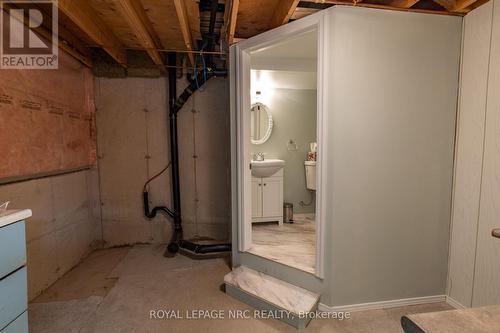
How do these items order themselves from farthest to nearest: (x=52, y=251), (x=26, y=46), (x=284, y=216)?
(x=284, y=216) → (x=52, y=251) → (x=26, y=46)

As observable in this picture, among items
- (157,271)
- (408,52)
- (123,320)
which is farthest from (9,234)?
(408,52)

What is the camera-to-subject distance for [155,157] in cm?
315

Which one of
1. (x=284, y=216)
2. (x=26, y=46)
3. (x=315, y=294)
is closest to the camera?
(x=315, y=294)

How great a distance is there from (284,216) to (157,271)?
1.90 meters

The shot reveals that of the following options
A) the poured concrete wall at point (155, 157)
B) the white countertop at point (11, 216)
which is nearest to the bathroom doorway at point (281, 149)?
the poured concrete wall at point (155, 157)

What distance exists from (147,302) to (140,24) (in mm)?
2295

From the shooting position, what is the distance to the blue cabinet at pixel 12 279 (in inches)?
47.1

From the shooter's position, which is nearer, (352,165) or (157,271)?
(352,165)

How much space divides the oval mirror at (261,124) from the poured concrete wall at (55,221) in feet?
7.32

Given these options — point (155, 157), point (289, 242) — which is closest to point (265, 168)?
point (289, 242)

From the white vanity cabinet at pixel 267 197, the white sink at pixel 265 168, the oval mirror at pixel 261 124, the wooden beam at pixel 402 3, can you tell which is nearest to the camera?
the wooden beam at pixel 402 3

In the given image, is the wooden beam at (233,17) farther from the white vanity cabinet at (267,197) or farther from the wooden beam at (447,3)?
the white vanity cabinet at (267,197)

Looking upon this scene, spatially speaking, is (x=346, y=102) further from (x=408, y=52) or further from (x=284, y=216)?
(x=284, y=216)

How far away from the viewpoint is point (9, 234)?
1.24m
